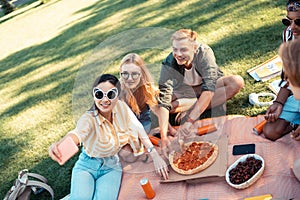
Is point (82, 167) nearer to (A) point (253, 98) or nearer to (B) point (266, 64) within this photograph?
(A) point (253, 98)

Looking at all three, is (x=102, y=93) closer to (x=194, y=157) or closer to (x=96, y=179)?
(x=96, y=179)

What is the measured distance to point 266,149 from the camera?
2.42 meters

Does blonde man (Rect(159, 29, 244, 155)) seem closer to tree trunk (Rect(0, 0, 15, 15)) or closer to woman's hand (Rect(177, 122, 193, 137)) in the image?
woman's hand (Rect(177, 122, 193, 137))

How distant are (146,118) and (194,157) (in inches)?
20.3

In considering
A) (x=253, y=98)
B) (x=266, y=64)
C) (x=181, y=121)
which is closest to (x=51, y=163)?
(x=181, y=121)

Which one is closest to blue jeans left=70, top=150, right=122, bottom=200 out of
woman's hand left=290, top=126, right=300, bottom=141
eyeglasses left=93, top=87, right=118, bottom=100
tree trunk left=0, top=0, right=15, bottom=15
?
eyeglasses left=93, top=87, right=118, bottom=100

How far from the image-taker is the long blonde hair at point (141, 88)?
2.38 meters

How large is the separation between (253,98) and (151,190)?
4.21 ft

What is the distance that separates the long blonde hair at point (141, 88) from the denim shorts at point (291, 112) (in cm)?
88

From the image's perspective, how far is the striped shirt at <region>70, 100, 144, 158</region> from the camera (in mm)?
2295

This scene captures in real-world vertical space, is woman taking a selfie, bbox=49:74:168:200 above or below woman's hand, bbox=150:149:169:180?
above

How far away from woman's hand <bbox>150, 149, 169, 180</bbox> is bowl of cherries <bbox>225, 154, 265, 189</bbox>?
411mm

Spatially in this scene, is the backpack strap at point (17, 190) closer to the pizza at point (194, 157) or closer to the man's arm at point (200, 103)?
the pizza at point (194, 157)

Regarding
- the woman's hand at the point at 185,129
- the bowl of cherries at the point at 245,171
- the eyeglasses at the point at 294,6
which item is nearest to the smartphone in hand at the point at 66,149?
the woman's hand at the point at 185,129
